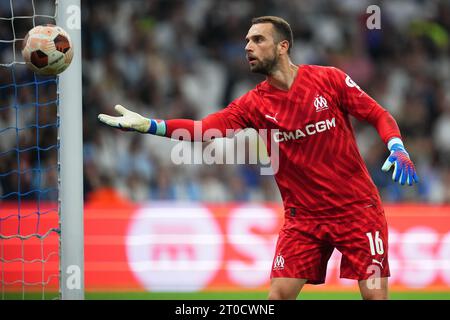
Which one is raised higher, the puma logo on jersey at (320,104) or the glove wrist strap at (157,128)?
the puma logo on jersey at (320,104)

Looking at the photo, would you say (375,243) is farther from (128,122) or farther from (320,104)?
(128,122)

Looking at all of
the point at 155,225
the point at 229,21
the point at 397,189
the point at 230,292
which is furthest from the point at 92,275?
the point at 229,21

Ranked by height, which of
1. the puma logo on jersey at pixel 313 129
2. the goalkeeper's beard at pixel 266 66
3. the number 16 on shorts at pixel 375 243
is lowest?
the number 16 on shorts at pixel 375 243

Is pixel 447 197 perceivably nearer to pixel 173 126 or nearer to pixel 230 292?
pixel 230 292

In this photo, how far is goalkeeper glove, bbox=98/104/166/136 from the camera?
5.99 meters

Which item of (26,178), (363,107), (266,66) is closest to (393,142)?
(363,107)

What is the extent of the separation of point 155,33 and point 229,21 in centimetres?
111

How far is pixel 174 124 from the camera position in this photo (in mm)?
6242

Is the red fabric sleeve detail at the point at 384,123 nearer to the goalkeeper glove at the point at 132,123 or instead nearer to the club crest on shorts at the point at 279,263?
the club crest on shorts at the point at 279,263

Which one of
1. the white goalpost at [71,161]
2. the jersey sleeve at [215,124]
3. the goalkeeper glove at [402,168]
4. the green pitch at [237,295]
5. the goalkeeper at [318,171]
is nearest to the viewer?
the goalkeeper glove at [402,168]

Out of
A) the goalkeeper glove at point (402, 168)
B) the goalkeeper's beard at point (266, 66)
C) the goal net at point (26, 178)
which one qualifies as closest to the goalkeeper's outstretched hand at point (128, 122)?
the goalkeeper's beard at point (266, 66)

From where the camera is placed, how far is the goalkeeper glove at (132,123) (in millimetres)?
5988

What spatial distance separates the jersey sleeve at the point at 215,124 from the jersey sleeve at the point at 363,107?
651mm

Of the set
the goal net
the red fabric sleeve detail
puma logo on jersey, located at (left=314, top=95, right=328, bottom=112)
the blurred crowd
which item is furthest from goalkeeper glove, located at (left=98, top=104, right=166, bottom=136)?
the blurred crowd
